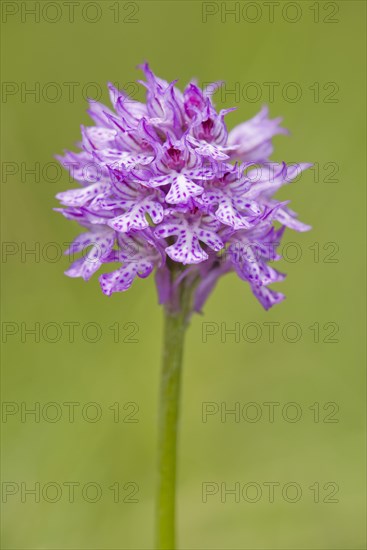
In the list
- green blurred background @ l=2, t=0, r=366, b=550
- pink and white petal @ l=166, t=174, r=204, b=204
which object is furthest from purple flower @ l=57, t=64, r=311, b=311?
green blurred background @ l=2, t=0, r=366, b=550

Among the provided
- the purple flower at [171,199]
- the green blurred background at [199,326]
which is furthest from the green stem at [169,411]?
the green blurred background at [199,326]

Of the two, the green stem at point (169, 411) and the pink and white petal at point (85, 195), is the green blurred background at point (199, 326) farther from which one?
the pink and white petal at point (85, 195)

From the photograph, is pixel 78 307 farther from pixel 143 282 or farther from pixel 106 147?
pixel 106 147

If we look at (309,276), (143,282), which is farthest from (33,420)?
(309,276)

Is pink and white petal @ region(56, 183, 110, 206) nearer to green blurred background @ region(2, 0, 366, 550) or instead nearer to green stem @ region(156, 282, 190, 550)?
green stem @ region(156, 282, 190, 550)

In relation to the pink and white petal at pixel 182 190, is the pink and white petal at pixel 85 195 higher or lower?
higher

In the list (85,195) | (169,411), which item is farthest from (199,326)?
(85,195)

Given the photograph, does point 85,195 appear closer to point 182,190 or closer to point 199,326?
point 182,190
